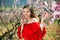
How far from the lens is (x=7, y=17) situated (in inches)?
61.9

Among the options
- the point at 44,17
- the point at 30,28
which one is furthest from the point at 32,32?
the point at 44,17

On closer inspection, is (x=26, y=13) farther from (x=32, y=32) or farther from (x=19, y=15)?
(x=32, y=32)

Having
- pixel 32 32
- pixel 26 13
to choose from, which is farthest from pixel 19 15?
pixel 32 32

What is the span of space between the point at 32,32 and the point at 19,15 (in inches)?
6.9

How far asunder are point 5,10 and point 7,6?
4 centimetres

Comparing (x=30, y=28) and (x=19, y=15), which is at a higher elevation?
(x=19, y=15)

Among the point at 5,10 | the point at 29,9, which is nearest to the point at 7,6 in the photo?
the point at 5,10

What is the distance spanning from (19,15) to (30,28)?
0.46ft

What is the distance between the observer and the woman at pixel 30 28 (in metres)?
1.58

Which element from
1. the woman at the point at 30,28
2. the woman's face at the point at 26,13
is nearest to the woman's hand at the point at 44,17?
the woman at the point at 30,28

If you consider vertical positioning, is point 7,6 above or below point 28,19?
above

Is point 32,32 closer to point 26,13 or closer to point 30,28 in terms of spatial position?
point 30,28

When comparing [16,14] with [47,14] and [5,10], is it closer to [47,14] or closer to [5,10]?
[5,10]

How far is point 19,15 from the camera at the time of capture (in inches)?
62.1
